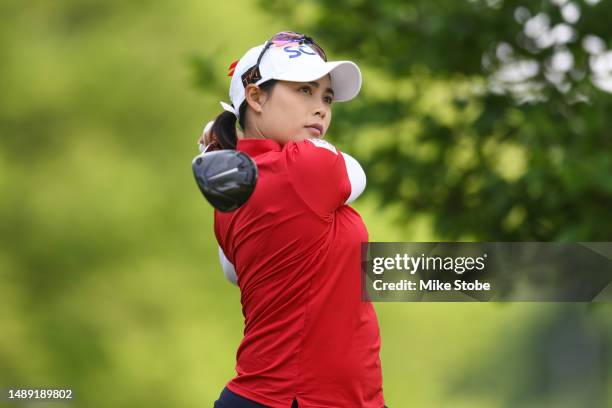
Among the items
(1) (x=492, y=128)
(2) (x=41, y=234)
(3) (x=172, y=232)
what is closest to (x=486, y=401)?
(3) (x=172, y=232)

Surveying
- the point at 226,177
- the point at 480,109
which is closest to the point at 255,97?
the point at 226,177

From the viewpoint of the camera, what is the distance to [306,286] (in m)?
2.94

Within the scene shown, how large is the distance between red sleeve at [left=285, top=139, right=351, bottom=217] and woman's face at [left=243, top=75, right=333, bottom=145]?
13 cm

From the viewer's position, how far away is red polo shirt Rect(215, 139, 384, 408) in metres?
2.92

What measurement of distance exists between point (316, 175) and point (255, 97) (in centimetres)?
35

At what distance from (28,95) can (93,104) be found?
34.4 inches

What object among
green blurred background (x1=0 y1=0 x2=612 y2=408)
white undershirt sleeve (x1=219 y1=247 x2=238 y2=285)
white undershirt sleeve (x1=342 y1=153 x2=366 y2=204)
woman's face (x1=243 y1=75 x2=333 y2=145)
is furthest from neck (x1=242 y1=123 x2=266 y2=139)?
green blurred background (x1=0 y1=0 x2=612 y2=408)

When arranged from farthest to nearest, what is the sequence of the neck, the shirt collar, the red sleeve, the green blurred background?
the green blurred background
the neck
the shirt collar
the red sleeve

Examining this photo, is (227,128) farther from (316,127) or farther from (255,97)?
(316,127)

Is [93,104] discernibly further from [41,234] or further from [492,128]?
[492,128]

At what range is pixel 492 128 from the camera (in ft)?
22.5

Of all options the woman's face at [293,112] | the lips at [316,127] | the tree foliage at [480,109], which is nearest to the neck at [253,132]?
the woman's face at [293,112]

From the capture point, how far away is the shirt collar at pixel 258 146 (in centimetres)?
302

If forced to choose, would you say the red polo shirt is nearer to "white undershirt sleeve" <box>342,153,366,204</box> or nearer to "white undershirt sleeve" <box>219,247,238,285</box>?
"white undershirt sleeve" <box>342,153,366,204</box>
